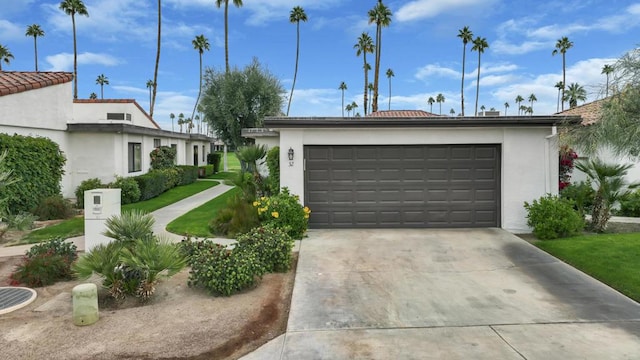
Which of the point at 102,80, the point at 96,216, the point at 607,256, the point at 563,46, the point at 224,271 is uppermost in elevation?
the point at 563,46

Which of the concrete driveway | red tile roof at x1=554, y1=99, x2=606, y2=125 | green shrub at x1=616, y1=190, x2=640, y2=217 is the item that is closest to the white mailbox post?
the concrete driveway

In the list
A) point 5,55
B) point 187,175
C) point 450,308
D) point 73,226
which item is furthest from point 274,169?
point 5,55

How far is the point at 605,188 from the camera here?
10.5 m

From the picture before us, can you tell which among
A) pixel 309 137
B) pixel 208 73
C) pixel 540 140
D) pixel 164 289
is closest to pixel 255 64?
pixel 208 73

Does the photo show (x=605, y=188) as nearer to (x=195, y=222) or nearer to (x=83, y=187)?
(x=195, y=222)

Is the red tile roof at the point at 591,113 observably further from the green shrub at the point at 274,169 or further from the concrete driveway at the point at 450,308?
the green shrub at the point at 274,169

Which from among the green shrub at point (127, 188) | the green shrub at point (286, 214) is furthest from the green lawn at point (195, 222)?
the green shrub at point (127, 188)

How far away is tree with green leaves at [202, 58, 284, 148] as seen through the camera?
87.9 feet

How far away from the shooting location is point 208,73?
95.9 feet

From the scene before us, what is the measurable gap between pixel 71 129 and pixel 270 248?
43.8ft

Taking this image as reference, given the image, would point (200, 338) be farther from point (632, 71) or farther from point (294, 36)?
point (294, 36)

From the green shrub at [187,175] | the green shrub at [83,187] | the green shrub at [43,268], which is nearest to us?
the green shrub at [43,268]

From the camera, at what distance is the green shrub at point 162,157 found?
22031 mm

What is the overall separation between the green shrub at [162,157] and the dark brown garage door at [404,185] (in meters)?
13.4
